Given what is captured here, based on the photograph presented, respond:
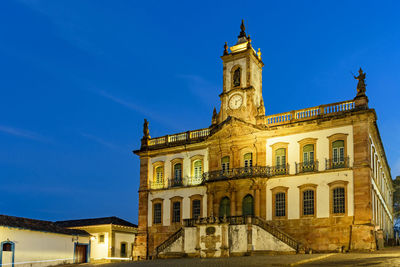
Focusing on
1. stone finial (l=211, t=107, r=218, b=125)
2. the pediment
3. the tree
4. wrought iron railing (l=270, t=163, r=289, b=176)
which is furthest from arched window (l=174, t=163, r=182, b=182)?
the tree

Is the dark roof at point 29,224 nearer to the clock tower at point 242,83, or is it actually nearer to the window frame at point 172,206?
the window frame at point 172,206

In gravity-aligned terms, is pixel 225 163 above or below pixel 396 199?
above

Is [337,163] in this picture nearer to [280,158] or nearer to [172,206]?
[280,158]

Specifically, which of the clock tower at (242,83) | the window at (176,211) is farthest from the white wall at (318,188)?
the window at (176,211)

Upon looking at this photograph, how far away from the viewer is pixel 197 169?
38.9m

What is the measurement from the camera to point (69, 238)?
37.7 metres

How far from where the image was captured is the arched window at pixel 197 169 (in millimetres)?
38688

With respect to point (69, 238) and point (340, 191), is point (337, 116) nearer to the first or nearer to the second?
point (340, 191)

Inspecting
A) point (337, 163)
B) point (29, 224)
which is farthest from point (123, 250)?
point (337, 163)

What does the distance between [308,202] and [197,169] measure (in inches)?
371

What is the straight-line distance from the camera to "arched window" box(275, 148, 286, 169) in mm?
34656

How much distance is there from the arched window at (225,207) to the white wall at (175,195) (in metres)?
1.37

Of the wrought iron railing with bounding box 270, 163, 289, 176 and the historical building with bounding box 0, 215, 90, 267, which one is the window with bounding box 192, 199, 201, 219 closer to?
the wrought iron railing with bounding box 270, 163, 289, 176

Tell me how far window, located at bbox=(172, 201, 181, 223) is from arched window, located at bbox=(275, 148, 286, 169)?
8752mm
